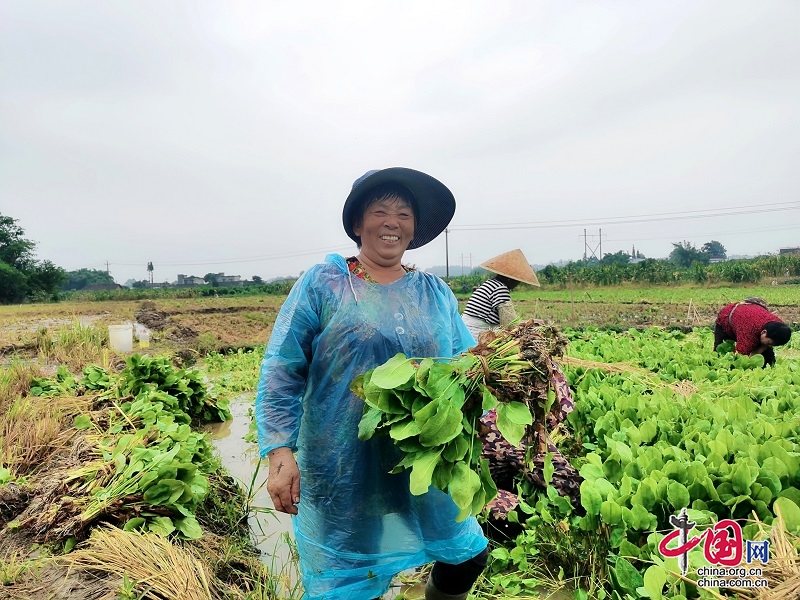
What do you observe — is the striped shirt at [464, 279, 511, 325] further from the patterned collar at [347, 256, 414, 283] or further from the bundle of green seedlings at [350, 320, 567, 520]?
the bundle of green seedlings at [350, 320, 567, 520]

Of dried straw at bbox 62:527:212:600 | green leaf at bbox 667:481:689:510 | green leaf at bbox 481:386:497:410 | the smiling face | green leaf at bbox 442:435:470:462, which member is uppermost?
the smiling face

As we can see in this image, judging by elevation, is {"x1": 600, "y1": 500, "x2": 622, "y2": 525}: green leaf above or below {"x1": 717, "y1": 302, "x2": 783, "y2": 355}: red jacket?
below

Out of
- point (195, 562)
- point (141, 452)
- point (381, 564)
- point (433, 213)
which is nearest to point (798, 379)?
point (433, 213)

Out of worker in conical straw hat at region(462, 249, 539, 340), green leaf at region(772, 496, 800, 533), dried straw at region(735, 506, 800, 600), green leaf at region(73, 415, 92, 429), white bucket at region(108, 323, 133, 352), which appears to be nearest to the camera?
dried straw at region(735, 506, 800, 600)

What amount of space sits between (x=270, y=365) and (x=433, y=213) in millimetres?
906

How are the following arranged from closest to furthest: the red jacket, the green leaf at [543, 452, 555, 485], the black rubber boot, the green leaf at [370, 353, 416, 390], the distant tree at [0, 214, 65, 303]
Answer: the green leaf at [370, 353, 416, 390] → the green leaf at [543, 452, 555, 485] → the black rubber boot → the red jacket → the distant tree at [0, 214, 65, 303]

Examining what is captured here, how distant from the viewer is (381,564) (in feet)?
5.93

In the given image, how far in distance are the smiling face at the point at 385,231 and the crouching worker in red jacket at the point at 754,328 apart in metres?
4.24

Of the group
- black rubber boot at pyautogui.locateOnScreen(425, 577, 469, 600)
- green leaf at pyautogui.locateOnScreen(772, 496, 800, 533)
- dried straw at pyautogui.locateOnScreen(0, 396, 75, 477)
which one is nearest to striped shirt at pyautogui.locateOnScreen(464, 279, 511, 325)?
black rubber boot at pyautogui.locateOnScreen(425, 577, 469, 600)

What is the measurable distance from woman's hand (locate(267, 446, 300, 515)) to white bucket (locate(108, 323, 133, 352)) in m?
9.12

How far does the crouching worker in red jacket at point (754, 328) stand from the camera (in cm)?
455

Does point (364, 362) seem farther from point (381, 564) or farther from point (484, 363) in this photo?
point (381, 564)

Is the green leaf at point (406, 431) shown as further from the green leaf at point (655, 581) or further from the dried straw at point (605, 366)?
the dried straw at point (605, 366)

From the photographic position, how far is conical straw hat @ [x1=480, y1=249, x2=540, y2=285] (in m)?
3.97
